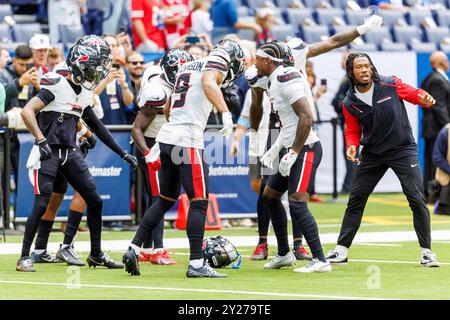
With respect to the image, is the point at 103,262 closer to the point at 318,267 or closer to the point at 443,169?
the point at 318,267

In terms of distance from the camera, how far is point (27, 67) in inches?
606

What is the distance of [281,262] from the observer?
36.3 feet

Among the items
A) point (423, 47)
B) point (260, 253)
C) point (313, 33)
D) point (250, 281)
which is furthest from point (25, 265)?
point (423, 47)

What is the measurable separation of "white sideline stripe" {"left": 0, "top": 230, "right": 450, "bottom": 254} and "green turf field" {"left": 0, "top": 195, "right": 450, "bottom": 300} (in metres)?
0.60

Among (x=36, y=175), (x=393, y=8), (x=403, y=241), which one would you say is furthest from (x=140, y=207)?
(x=393, y=8)

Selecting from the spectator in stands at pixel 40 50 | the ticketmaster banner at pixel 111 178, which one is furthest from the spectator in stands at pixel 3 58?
the ticketmaster banner at pixel 111 178

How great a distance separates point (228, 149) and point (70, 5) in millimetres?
4262

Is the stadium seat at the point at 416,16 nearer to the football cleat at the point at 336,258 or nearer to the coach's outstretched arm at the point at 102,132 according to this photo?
the football cleat at the point at 336,258

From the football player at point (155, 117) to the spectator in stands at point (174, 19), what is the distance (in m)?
7.05

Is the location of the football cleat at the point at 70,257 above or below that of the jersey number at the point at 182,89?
below

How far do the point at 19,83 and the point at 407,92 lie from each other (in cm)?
588

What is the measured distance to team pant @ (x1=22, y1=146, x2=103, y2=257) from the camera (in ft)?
35.2

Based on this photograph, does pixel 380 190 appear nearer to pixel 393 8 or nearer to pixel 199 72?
pixel 393 8

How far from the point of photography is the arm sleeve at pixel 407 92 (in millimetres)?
10992
